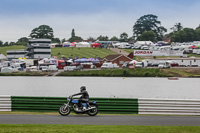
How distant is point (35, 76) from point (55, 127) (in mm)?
70948

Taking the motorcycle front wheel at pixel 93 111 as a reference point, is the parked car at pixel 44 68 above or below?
above

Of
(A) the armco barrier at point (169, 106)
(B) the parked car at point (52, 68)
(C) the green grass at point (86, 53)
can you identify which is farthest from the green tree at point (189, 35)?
(A) the armco barrier at point (169, 106)

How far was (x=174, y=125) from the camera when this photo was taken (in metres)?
16.9

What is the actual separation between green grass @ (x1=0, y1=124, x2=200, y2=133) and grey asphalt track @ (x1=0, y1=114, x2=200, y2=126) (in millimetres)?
987

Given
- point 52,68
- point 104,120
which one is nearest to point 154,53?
point 52,68

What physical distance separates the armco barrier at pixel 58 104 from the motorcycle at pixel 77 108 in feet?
4.06

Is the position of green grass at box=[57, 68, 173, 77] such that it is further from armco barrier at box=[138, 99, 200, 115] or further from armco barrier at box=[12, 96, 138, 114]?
armco barrier at box=[12, 96, 138, 114]

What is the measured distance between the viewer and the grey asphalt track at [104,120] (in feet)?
Answer: 56.8

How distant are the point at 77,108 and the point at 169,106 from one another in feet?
17.3

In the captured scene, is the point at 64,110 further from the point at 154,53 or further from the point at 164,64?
the point at 154,53

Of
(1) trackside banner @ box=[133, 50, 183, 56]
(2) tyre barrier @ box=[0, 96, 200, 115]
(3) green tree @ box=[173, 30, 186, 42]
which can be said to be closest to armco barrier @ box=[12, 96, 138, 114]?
(2) tyre barrier @ box=[0, 96, 200, 115]

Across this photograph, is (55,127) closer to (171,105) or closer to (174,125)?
(174,125)

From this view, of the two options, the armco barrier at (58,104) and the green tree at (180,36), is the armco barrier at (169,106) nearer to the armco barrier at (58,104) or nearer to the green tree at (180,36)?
the armco barrier at (58,104)

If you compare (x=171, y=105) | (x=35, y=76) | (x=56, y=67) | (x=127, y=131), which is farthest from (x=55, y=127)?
(x=56, y=67)
